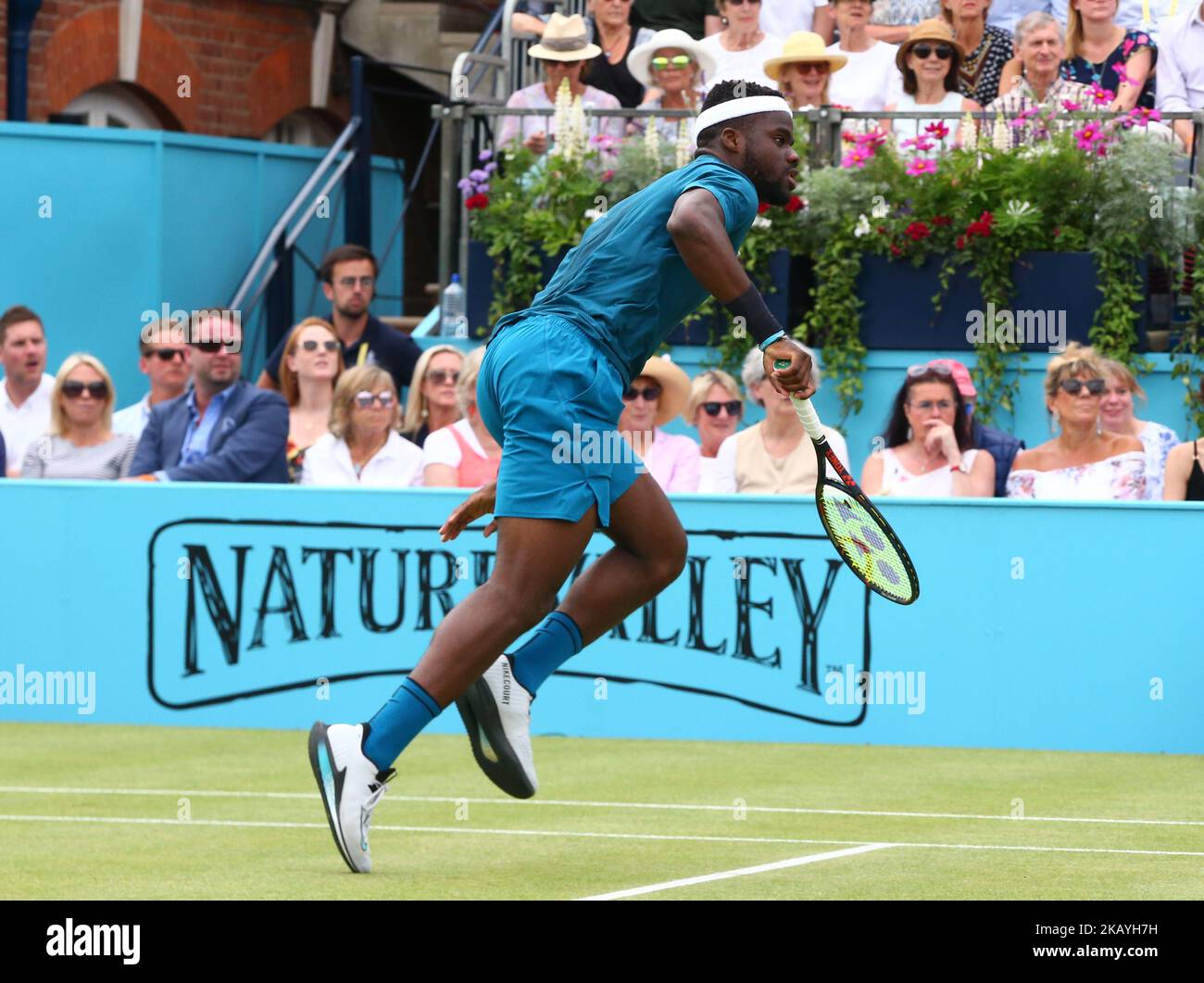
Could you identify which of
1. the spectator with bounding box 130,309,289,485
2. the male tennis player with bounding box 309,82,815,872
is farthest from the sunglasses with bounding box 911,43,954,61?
the male tennis player with bounding box 309,82,815,872

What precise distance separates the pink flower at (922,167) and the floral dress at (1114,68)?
117cm

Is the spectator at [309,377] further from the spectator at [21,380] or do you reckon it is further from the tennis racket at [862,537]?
the tennis racket at [862,537]

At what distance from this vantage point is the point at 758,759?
9273mm

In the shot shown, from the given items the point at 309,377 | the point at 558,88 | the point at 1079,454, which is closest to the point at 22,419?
the point at 309,377

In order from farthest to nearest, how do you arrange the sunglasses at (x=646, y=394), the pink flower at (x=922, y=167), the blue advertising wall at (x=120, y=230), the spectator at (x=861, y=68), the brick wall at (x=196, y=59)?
the brick wall at (x=196, y=59) → the blue advertising wall at (x=120, y=230) → the spectator at (x=861, y=68) → the pink flower at (x=922, y=167) → the sunglasses at (x=646, y=394)

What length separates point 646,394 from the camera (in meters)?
10.7

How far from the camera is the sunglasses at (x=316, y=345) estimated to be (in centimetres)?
1174

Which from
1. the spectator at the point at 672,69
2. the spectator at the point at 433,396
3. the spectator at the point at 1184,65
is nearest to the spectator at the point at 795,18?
the spectator at the point at 672,69

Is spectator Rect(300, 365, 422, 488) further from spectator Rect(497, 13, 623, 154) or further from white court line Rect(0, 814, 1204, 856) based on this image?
white court line Rect(0, 814, 1204, 856)

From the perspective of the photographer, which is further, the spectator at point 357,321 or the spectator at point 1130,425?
the spectator at point 357,321

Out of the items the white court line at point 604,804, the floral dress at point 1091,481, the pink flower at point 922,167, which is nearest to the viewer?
the white court line at point 604,804

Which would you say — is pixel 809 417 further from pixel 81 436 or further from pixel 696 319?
pixel 696 319

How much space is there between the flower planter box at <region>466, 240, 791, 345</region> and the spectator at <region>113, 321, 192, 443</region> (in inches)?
72.5

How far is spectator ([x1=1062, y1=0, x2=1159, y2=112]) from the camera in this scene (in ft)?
42.7
